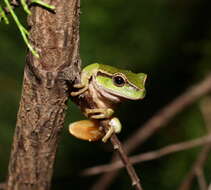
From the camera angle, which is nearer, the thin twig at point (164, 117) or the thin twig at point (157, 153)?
the thin twig at point (157, 153)

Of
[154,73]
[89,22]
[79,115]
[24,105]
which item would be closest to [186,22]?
[154,73]

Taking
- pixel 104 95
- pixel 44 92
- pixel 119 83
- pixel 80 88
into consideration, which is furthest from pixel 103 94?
pixel 44 92

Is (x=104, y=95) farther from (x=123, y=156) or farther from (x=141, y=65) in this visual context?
(x=141, y=65)

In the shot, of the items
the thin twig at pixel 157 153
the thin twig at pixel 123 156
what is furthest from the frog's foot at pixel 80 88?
the thin twig at pixel 157 153

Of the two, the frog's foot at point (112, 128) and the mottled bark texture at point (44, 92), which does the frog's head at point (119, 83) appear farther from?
the mottled bark texture at point (44, 92)

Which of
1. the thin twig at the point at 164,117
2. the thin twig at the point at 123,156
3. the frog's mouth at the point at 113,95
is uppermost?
the frog's mouth at the point at 113,95

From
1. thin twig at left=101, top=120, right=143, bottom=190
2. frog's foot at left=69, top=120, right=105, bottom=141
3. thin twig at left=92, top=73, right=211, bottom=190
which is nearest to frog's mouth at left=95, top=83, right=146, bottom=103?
frog's foot at left=69, top=120, right=105, bottom=141
